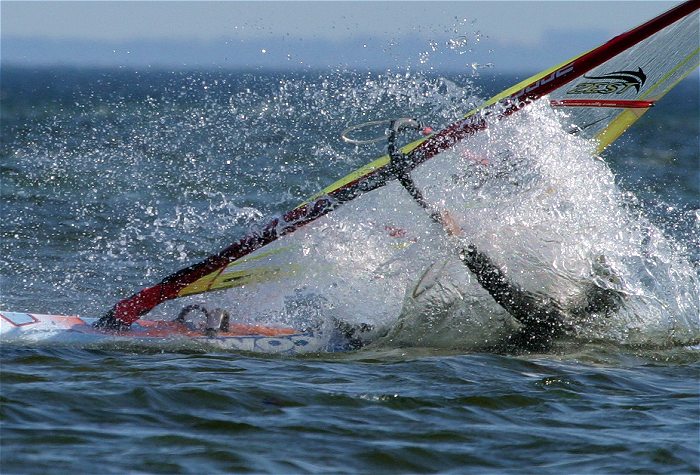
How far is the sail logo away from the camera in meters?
7.41

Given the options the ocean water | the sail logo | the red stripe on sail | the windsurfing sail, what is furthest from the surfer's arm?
the sail logo

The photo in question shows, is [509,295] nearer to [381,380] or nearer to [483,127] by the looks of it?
[483,127]

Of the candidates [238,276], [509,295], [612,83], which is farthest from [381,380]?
[612,83]

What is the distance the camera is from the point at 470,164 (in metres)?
7.25

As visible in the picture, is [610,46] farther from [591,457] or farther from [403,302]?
[591,457]

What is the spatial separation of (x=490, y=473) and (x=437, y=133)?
9.76ft

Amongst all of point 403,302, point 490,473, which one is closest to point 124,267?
point 403,302

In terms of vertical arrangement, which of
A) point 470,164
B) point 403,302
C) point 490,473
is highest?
point 470,164

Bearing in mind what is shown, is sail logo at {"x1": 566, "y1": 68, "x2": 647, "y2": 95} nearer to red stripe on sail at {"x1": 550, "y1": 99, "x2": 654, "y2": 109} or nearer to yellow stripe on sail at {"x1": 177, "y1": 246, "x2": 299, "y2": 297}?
red stripe on sail at {"x1": 550, "y1": 99, "x2": 654, "y2": 109}

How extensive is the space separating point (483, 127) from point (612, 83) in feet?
3.56

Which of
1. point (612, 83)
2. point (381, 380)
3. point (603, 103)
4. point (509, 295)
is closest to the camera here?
point (381, 380)

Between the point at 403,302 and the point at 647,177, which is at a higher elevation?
the point at 647,177

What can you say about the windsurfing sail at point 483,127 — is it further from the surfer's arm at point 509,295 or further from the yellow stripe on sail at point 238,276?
the surfer's arm at point 509,295

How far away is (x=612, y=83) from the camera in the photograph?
296 inches
